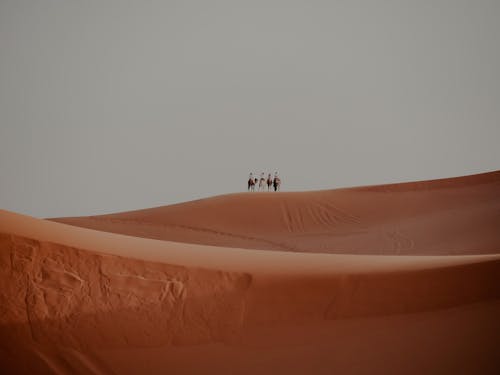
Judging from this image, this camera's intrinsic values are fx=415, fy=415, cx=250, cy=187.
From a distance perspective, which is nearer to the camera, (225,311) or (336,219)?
(225,311)

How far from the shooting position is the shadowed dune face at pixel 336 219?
28.0 ft

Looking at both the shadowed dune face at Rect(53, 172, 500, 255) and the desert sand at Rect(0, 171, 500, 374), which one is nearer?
the desert sand at Rect(0, 171, 500, 374)

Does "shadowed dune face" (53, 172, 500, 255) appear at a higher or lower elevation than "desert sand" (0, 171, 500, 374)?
higher

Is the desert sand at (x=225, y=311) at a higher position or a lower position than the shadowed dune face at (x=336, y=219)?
lower

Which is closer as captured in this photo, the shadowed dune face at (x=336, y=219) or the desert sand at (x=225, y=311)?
the desert sand at (x=225, y=311)

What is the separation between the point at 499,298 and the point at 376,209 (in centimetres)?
929

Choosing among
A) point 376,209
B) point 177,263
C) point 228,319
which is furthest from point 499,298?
point 376,209

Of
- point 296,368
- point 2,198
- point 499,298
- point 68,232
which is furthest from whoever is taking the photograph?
point 2,198

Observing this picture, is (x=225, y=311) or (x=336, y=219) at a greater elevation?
(x=336, y=219)

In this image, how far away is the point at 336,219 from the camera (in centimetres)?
1147

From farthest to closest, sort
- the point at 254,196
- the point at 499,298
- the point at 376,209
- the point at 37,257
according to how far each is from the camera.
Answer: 1. the point at 254,196
2. the point at 376,209
3. the point at 499,298
4. the point at 37,257

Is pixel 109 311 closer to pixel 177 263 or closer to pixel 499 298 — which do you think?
pixel 177 263

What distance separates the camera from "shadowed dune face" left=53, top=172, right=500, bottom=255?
8531 mm

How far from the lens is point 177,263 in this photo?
261 cm
